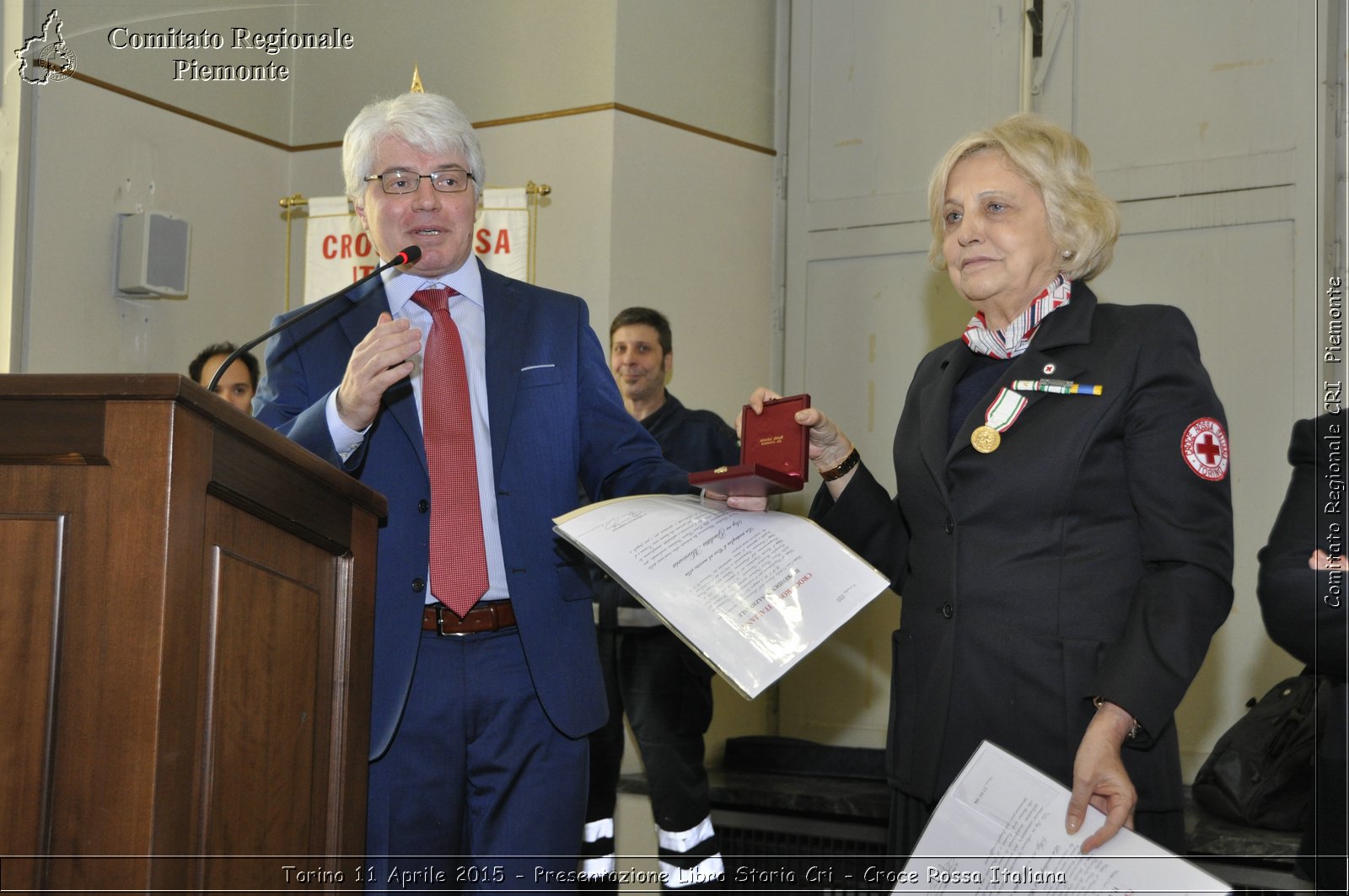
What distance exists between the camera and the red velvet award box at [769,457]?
6.31 ft

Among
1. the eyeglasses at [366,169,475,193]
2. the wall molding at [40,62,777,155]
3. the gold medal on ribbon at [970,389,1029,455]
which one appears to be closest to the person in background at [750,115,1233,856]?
the gold medal on ribbon at [970,389,1029,455]

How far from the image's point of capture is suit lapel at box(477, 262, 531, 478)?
7.02 feet

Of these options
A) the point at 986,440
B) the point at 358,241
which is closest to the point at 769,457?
the point at 986,440

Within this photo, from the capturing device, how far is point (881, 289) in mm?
5316

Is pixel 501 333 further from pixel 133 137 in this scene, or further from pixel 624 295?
pixel 133 137

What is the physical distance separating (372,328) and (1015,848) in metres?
1.27

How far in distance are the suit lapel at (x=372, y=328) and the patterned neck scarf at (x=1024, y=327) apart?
0.88 m

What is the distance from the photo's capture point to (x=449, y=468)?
2.11 m

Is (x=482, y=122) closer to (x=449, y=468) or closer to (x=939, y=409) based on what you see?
(x=449, y=468)

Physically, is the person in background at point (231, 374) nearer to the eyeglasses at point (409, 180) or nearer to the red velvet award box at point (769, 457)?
the eyeglasses at point (409, 180)

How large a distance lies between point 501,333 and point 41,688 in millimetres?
1151

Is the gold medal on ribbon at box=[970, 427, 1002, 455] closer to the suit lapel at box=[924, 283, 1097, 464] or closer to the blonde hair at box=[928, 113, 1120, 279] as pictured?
the suit lapel at box=[924, 283, 1097, 464]

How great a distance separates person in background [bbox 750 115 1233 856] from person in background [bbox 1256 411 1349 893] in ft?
0.54

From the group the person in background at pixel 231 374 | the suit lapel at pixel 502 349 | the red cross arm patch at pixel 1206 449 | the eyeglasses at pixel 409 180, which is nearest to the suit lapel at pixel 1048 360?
the red cross arm patch at pixel 1206 449
